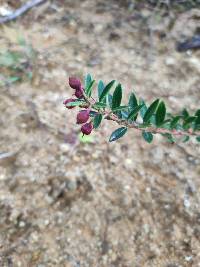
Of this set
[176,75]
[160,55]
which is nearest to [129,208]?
[176,75]

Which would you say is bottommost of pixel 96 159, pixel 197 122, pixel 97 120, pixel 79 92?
pixel 96 159

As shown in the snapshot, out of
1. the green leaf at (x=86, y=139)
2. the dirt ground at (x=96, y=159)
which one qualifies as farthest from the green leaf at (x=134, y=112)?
the green leaf at (x=86, y=139)

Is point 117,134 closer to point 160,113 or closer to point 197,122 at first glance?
point 160,113

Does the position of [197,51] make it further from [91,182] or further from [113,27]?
[91,182]

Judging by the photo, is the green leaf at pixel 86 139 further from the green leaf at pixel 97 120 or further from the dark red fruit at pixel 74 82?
the dark red fruit at pixel 74 82

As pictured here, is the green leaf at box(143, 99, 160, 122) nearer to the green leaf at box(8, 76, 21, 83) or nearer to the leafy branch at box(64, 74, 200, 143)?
the leafy branch at box(64, 74, 200, 143)

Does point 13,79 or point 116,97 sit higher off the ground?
point 116,97

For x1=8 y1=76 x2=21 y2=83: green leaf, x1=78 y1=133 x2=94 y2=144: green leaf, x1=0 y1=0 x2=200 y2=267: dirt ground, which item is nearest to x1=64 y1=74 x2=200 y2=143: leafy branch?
x1=0 y1=0 x2=200 y2=267: dirt ground

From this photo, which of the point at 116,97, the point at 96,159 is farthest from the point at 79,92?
the point at 96,159
